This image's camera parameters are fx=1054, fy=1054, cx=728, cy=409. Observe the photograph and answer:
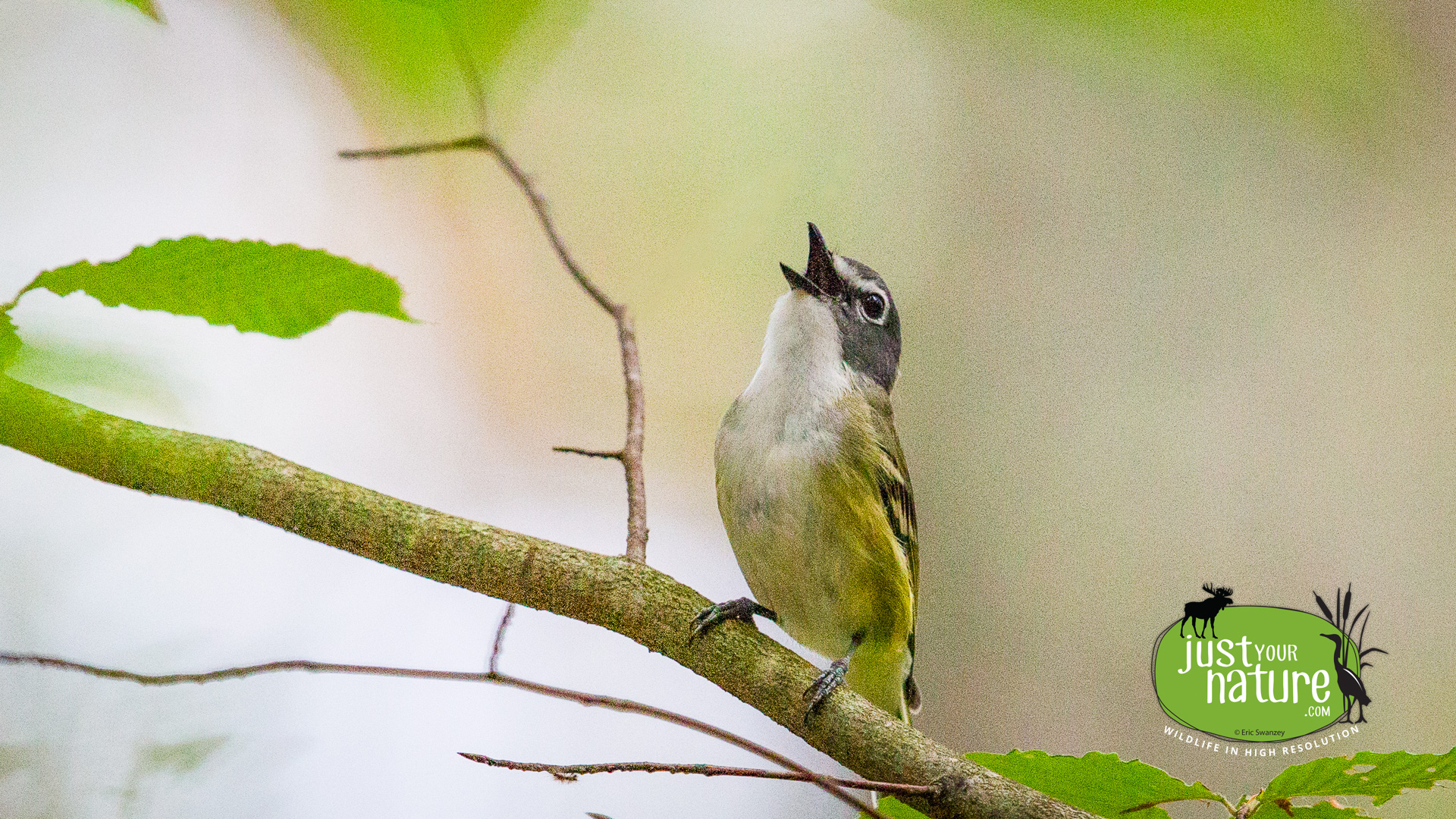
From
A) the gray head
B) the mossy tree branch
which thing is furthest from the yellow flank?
the mossy tree branch

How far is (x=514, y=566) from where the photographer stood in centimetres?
106

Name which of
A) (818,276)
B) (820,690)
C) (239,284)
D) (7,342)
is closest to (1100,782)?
(820,690)

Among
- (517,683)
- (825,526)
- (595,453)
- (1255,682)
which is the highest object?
Answer: (1255,682)

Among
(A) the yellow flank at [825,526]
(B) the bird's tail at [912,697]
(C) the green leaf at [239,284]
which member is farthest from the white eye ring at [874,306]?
(C) the green leaf at [239,284]

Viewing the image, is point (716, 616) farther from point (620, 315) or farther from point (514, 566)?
point (620, 315)

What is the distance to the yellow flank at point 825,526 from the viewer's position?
5.39 ft

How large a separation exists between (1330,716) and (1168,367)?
5.61 feet

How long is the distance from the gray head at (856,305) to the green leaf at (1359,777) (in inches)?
45.7

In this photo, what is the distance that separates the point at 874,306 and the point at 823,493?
0.49 m

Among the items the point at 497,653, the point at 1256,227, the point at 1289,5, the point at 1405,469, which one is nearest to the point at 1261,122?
the point at 1256,227

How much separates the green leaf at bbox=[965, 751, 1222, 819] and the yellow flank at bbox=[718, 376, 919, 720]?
0.72m

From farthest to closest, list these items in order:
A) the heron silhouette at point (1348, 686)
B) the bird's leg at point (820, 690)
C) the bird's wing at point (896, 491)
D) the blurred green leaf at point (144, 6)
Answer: the heron silhouette at point (1348, 686) → the bird's wing at point (896, 491) → the bird's leg at point (820, 690) → the blurred green leaf at point (144, 6)

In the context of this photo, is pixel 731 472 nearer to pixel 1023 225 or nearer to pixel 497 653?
pixel 497 653

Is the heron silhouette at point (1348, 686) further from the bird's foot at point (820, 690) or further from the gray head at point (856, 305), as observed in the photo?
the bird's foot at point (820, 690)
